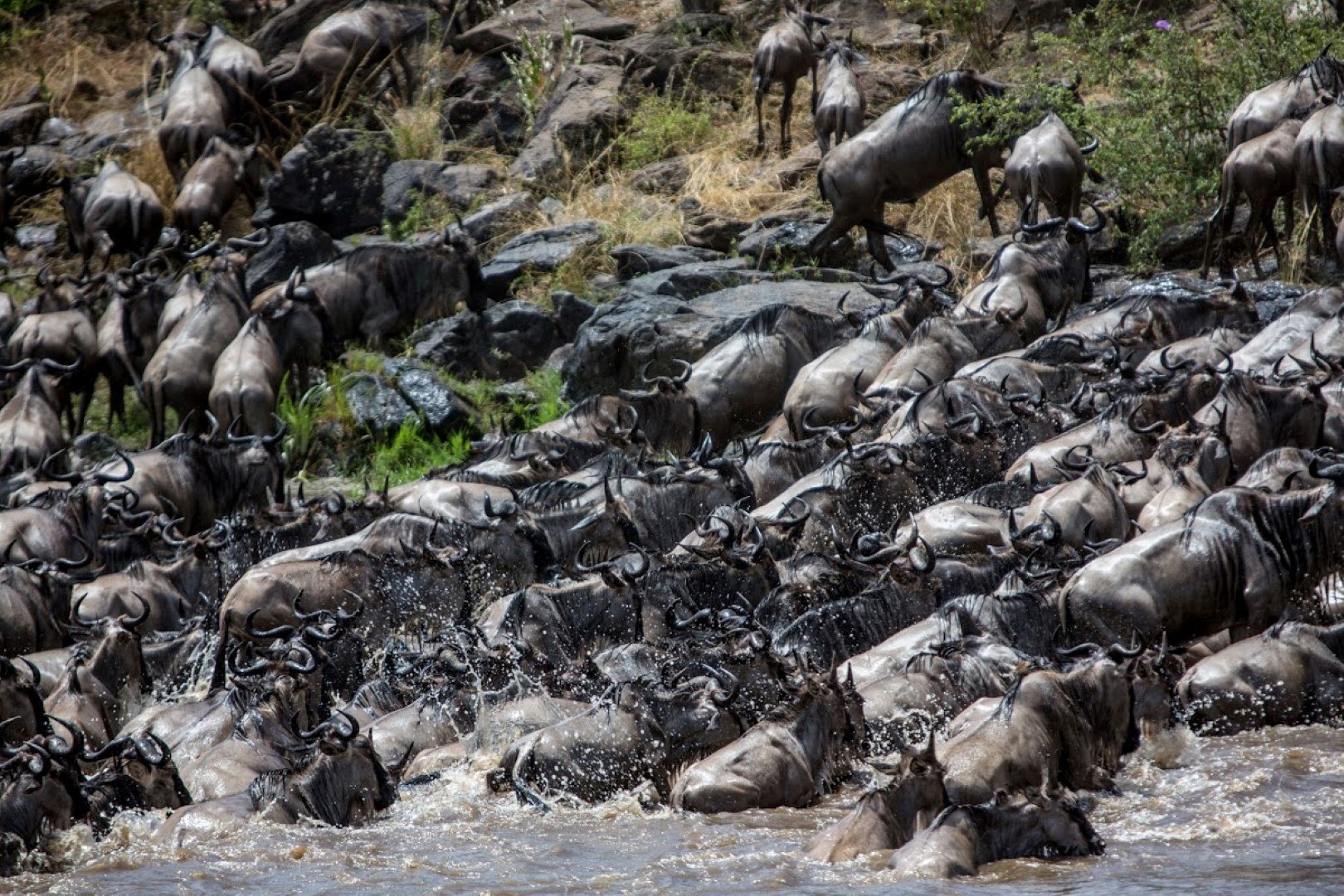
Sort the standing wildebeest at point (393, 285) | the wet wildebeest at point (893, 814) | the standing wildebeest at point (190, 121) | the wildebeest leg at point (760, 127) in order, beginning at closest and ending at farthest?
the wet wildebeest at point (893, 814) < the standing wildebeest at point (393, 285) < the wildebeest leg at point (760, 127) < the standing wildebeest at point (190, 121)

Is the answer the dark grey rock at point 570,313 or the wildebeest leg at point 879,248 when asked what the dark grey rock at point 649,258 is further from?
the wildebeest leg at point 879,248

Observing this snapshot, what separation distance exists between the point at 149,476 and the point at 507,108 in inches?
382

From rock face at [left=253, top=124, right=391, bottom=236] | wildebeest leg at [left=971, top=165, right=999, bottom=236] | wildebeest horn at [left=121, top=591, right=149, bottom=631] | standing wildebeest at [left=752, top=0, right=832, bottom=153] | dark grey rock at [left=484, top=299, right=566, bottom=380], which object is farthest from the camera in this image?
rock face at [left=253, top=124, right=391, bottom=236]

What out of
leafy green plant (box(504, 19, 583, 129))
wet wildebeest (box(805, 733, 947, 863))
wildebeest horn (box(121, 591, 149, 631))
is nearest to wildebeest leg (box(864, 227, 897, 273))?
leafy green plant (box(504, 19, 583, 129))

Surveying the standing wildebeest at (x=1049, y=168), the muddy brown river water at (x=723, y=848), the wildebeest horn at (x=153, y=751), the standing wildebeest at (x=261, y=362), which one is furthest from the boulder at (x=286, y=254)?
the muddy brown river water at (x=723, y=848)

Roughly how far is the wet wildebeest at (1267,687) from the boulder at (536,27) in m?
17.3

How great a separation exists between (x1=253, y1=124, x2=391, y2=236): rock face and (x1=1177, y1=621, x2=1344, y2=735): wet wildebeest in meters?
14.9

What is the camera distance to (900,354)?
14125 mm

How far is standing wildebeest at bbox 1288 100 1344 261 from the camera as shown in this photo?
14.1m

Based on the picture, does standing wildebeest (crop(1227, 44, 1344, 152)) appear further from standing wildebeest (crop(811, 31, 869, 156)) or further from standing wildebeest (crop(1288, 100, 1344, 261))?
standing wildebeest (crop(811, 31, 869, 156))

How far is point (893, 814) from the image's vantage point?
668 cm

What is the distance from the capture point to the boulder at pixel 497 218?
804 inches

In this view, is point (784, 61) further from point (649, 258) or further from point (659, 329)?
point (659, 329)

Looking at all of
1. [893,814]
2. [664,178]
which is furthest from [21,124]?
[893,814]
